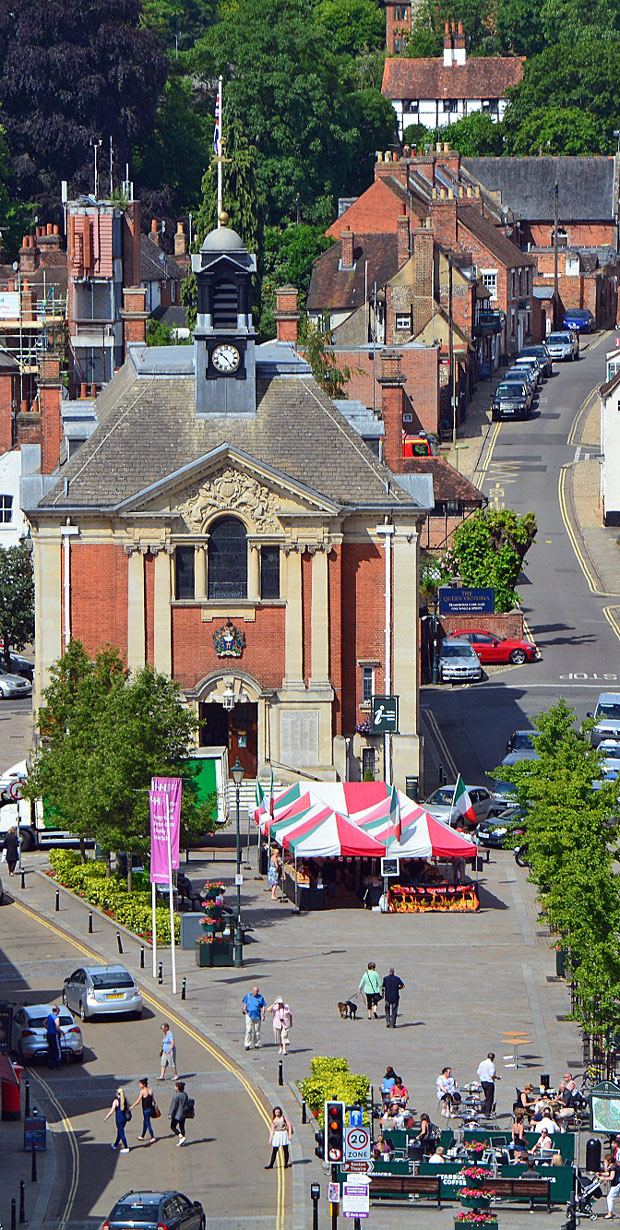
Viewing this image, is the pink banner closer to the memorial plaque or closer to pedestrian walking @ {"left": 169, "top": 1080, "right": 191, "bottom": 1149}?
Result: pedestrian walking @ {"left": 169, "top": 1080, "right": 191, "bottom": 1149}

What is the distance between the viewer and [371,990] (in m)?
60.5

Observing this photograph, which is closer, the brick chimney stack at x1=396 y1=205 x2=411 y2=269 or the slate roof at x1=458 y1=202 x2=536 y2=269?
the brick chimney stack at x1=396 y1=205 x2=411 y2=269

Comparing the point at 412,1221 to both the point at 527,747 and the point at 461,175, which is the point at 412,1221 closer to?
the point at 527,747

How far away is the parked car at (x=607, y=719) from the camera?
90.1 m

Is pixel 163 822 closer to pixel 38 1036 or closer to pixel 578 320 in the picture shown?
pixel 38 1036

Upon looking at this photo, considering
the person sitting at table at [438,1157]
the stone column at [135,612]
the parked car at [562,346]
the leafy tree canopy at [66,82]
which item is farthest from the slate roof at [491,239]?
the person sitting at table at [438,1157]

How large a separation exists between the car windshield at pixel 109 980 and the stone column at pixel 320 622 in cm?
2400

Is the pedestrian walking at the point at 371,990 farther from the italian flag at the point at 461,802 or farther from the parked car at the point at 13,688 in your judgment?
the parked car at the point at 13,688

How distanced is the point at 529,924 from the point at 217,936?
9207 millimetres

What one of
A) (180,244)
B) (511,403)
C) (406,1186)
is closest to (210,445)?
(406,1186)

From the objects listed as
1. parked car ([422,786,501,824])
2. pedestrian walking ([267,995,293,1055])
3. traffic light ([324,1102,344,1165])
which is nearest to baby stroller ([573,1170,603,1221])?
traffic light ([324,1102,344,1165])

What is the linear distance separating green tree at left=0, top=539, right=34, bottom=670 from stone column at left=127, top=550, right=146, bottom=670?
2702cm

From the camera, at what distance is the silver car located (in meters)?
60.2

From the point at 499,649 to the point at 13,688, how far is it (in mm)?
18956
